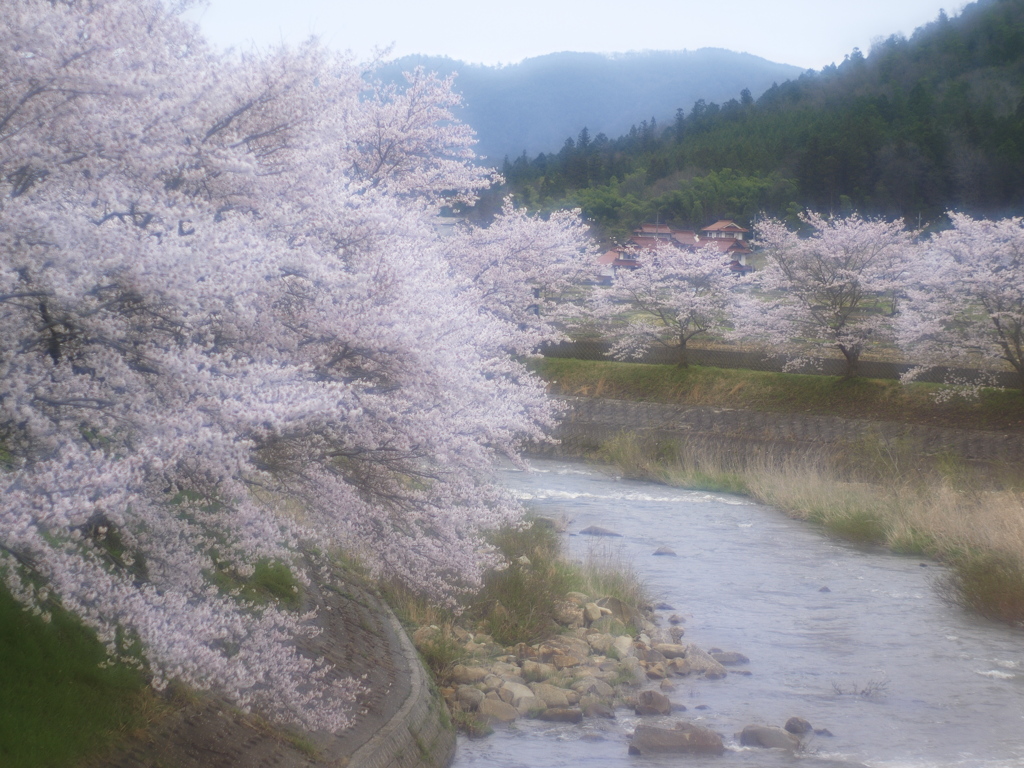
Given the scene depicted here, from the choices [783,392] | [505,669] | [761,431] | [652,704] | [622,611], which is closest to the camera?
[652,704]

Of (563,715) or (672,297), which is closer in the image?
(563,715)

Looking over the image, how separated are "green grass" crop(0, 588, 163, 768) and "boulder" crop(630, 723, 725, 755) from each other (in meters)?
4.22

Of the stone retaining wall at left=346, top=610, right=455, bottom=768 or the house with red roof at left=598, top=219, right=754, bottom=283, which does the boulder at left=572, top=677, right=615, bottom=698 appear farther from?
the house with red roof at left=598, top=219, right=754, bottom=283

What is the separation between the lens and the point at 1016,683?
30.4 ft

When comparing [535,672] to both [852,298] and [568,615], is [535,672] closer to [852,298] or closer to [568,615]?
[568,615]

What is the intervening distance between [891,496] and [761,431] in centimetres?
1078

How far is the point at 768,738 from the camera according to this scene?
768cm

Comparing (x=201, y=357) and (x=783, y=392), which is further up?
(x=201, y=357)

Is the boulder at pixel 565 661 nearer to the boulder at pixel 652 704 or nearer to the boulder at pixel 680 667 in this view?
the boulder at pixel 652 704

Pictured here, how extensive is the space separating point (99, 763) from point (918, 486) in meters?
19.1

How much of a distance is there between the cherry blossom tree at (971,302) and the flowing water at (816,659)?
12.4m

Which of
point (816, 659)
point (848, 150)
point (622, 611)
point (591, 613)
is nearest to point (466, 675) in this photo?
point (591, 613)

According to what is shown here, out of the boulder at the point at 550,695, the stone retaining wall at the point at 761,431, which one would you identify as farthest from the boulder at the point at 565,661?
the stone retaining wall at the point at 761,431

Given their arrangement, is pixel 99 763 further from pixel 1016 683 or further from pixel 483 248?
pixel 483 248
